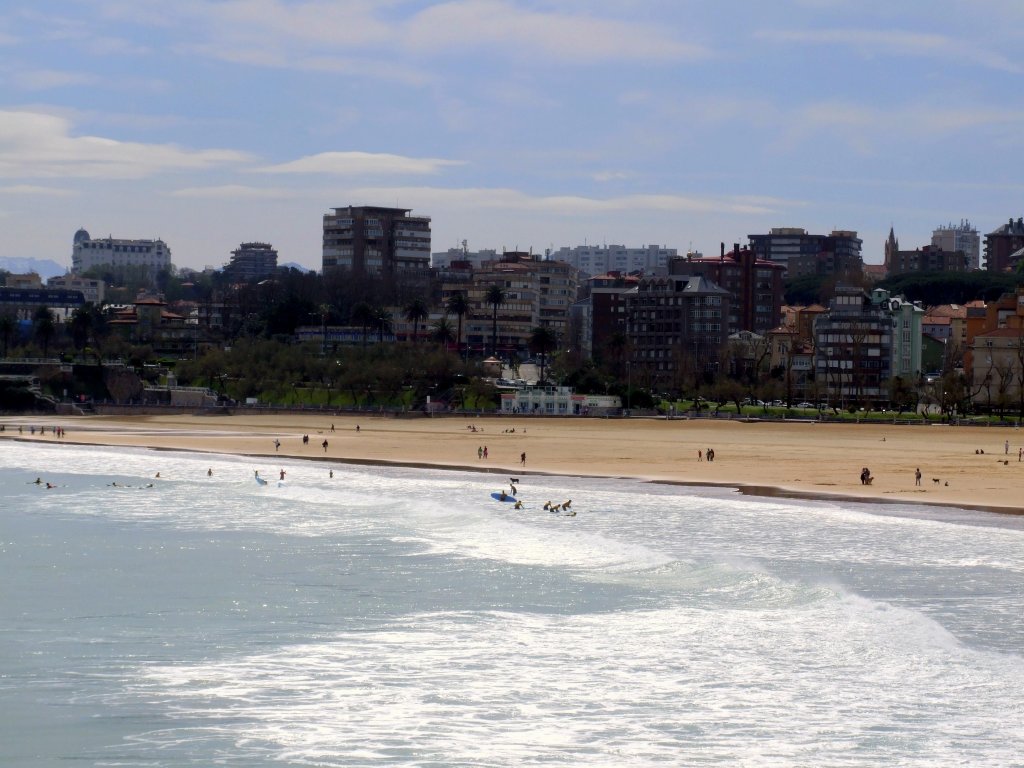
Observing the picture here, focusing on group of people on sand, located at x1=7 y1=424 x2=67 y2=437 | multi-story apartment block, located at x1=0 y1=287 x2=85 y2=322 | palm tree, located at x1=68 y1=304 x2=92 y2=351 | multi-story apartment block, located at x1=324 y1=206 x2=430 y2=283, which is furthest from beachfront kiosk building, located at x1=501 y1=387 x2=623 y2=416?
multi-story apartment block, located at x1=0 y1=287 x2=85 y2=322

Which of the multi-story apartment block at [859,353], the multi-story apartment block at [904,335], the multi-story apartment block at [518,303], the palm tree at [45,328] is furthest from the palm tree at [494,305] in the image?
the palm tree at [45,328]

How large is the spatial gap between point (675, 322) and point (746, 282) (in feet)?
88.4

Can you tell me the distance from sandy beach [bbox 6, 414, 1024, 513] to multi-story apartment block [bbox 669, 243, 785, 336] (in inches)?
2781

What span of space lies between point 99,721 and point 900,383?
96337 millimetres

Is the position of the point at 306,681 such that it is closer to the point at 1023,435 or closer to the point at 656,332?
the point at 1023,435

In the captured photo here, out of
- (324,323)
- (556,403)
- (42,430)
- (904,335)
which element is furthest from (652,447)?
(324,323)

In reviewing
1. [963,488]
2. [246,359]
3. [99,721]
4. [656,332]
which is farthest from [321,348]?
[99,721]

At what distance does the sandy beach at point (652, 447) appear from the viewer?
50.5m

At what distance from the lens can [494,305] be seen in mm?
156625

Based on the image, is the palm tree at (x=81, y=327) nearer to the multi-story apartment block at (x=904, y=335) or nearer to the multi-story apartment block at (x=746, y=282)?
the multi-story apartment block at (x=746, y=282)

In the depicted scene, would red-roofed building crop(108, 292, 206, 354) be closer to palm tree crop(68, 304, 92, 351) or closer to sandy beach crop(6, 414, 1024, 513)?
palm tree crop(68, 304, 92, 351)

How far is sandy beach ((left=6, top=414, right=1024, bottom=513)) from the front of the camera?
50.5 m

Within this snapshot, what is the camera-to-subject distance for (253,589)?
86.6 feet

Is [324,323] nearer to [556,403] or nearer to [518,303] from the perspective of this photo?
[518,303]
